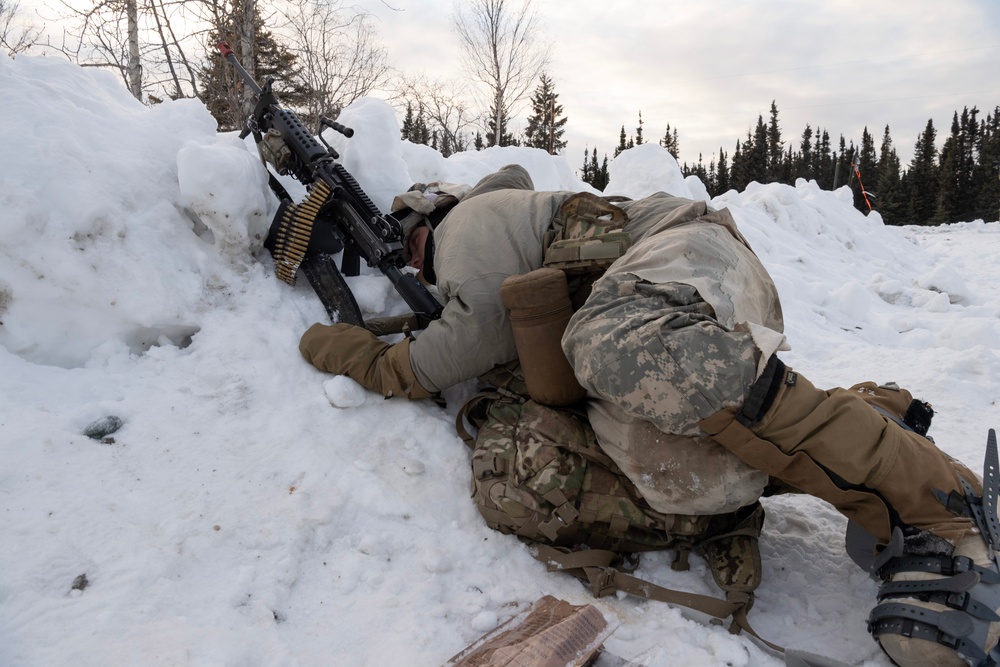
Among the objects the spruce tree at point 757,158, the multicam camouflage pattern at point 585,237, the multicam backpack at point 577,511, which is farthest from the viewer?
the spruce tree at point 757,158

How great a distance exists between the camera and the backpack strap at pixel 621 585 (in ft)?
5.66

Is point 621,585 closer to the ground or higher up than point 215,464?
closer to the ground

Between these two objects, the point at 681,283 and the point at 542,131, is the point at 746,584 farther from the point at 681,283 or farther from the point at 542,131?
the point at 542,131

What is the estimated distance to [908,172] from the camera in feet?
124

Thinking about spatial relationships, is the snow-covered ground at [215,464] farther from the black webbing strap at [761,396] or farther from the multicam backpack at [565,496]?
the black webbing strap at [761,396]

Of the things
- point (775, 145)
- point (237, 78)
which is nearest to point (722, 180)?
point (775, 145)

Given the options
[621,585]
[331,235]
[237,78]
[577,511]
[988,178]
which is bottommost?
[621,585]

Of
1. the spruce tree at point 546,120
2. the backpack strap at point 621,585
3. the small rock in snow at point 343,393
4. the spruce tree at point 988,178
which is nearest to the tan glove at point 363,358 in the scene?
the small rock in snow at point 343,393

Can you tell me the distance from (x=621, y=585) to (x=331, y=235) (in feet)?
6.77

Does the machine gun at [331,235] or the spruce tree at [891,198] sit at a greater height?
the spruce tree at [891,198]

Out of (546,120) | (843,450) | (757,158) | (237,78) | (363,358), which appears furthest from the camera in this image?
(757,158)

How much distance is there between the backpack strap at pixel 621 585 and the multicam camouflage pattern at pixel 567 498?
0.07 meters

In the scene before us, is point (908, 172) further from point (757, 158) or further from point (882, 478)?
point (882, 478)

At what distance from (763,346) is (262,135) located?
9.24 feet
